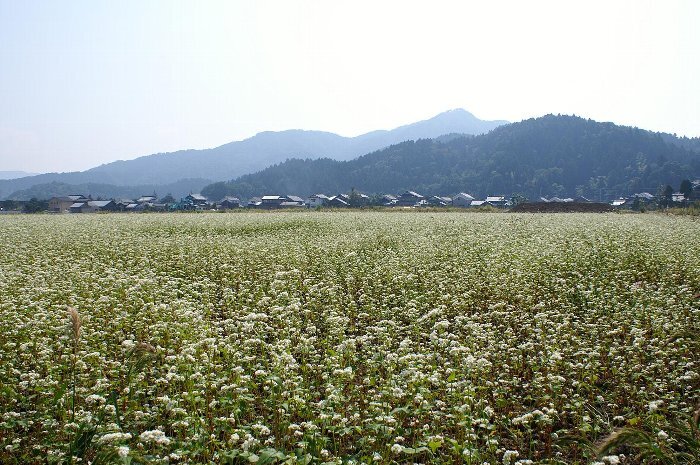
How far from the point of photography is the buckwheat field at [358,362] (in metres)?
4.85

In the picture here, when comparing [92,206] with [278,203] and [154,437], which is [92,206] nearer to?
[278,203]

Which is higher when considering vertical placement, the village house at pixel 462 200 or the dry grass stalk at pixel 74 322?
the village house at pixel 462 200

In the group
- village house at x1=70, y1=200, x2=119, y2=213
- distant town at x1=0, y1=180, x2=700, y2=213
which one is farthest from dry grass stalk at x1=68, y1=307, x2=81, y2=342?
village house at x1=70, y1=200, x2=119, y2=213

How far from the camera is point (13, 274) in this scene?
13000 millimetres

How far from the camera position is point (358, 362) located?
26.1ft

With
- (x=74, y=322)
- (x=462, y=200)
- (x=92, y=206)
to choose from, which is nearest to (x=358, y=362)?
(x=74, y=322)

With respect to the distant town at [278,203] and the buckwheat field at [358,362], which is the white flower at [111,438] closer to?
the buckwheat field at [358,362]

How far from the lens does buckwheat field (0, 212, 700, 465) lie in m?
4.85

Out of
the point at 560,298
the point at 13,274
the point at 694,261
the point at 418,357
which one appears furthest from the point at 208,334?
the point at 694,261

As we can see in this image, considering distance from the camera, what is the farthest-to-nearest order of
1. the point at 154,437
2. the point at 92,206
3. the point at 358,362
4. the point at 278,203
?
the point at 278,203, the point at 92,206, the point at 358,362, the point at 154,437

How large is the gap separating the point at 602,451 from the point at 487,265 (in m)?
13.4

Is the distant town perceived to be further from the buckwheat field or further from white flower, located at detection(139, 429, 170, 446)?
white flower, located at detection(139, 429, 170, 446)

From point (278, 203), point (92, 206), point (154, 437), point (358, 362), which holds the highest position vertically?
point (278, 203)

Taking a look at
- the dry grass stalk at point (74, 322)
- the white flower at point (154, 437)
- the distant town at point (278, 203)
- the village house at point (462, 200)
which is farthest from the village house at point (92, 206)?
the dry grass stalk at point (74, 322)
